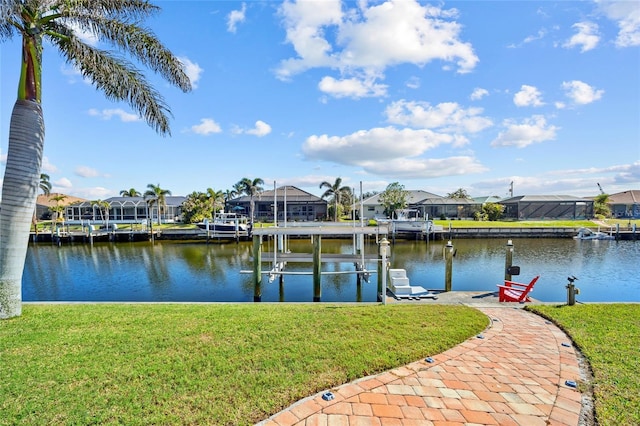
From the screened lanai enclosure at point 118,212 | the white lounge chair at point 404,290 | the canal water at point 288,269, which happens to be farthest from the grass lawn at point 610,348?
the screened lanai enclosure at point 118,212

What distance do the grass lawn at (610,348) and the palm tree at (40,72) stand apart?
10.2 m

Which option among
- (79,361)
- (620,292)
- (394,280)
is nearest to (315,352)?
(79,361)

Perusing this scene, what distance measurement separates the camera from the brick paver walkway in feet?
11.3

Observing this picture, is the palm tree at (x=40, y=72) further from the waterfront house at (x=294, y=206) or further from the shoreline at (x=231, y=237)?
the waterfront house at (x=294, y=206)

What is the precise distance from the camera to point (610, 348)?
17.0 feet

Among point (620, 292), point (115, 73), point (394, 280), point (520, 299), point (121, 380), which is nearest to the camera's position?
point (121, 380)

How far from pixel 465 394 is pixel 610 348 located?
3213 mm

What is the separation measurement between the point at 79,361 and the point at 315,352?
346 cm

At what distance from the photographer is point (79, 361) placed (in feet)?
15.1

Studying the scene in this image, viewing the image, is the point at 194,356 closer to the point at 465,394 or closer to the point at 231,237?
the point at 465,394

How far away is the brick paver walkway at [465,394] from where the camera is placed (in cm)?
346

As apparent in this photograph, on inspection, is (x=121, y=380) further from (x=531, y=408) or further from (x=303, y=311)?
(x=531, y=408)

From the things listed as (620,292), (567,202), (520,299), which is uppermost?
(567,202)

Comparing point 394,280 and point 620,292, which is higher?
point 394,280
